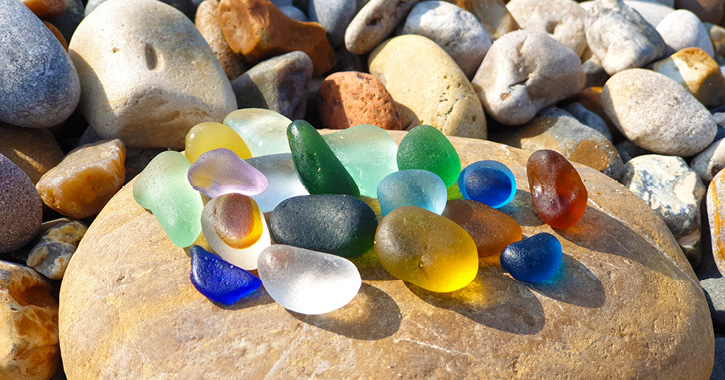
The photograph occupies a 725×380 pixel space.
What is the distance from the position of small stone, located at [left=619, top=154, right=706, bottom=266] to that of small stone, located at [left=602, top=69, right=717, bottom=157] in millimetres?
111

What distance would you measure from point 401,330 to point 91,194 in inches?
68.3

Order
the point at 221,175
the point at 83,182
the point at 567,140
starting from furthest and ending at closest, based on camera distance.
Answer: the point at 567,140 < the point at 83,182 < the point at 221,175

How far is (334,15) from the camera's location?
12.3 ft

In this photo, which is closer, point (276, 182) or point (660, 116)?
point (276, 182)

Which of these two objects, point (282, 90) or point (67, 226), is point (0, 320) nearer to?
point (67, 226)

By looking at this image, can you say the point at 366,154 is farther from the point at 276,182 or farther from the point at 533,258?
the point at 533,258

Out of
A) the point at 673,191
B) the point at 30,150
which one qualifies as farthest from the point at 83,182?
the point at 673,191

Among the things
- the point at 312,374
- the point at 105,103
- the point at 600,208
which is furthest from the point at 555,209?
the point at 105,103

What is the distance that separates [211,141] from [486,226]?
1094 mm

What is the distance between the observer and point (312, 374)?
1.40 m

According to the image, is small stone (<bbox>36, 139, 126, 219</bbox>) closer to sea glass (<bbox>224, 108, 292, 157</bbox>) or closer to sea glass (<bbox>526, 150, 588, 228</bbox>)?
sea glass (<bbox>224, 108, 292, 157</bbox>)

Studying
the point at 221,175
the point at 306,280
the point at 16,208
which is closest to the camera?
the point at 306,280

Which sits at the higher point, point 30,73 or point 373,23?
point 30,73

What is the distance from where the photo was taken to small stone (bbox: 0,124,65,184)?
2594 mm
